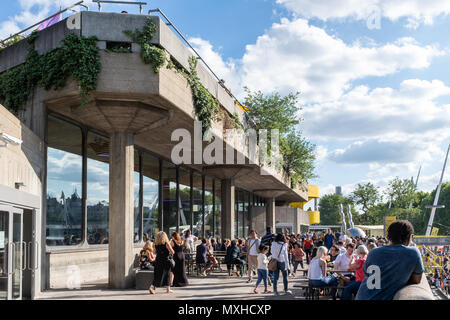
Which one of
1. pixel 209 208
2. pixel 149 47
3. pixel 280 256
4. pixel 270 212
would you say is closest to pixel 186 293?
pixel 280 256

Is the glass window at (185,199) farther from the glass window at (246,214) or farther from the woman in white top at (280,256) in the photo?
the glass window at (246,214)

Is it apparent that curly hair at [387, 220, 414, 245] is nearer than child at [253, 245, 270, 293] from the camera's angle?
Yes

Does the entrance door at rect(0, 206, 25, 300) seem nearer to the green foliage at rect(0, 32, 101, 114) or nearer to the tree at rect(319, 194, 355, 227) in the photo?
the green foliage at rect(0, 32, 101, 114)

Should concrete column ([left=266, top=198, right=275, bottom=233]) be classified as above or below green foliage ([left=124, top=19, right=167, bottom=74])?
below

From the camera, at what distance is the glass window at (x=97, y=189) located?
17156 millimetres

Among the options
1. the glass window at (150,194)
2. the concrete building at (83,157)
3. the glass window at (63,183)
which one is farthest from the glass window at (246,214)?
the glass window at (63,183)

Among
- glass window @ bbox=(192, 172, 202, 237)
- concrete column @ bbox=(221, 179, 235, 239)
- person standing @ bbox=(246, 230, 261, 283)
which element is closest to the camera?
person standing @ bbox=(246, 230, 261, 283)

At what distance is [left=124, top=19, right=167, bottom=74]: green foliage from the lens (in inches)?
523

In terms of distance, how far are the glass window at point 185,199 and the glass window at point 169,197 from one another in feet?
2.93

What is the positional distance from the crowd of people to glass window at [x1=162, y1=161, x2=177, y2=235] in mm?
3006

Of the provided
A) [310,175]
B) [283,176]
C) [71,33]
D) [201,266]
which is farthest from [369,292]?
[310,175]

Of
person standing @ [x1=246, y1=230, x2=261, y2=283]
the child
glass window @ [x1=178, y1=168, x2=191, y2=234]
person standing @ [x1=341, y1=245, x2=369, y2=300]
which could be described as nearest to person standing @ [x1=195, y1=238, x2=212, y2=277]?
person standing @ [x1=246, y1=230, x2=261, y2=283]

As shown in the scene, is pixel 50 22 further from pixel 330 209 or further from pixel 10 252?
pixel 330 209

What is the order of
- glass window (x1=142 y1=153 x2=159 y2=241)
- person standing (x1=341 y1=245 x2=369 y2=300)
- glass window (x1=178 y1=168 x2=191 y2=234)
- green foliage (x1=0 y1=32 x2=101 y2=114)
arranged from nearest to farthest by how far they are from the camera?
person standing (x1=341 y1=245 x2=369 y2=300) → green foliage (x1=0 y1=32 x2=101 y2=114) → glass window (x1=142 y1=153 x2=159 y2=241) → glass window (x1=178 y1=168 x2=191 y2=234)
